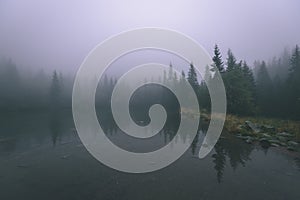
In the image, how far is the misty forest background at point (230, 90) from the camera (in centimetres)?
3133

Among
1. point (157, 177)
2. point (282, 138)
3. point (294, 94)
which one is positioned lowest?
point (157, 177)

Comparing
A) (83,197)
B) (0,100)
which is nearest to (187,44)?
(83,197)

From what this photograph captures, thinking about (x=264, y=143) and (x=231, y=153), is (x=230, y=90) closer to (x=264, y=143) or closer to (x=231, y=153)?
(x=264, y=143)

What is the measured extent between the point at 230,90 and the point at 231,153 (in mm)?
19623

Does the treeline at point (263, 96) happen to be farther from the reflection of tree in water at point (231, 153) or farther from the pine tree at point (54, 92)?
the pine tree at point (54, 92)

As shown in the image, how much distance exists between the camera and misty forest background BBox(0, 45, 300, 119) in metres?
31.3

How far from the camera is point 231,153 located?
13.8 meters

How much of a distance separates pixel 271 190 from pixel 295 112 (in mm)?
27384

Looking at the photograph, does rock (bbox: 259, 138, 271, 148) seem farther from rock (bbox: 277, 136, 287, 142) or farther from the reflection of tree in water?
rock (bbox: 277, 136, 287, 142)

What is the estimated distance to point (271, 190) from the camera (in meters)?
8.20

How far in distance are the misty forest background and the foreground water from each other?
18577 millimetres

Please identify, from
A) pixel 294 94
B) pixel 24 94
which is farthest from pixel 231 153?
pixel 24 94

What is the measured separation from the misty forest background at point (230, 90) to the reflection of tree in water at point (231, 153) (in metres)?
16.3

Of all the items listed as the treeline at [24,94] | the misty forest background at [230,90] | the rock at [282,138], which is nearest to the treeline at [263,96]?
the misty forest background at [230,90]
